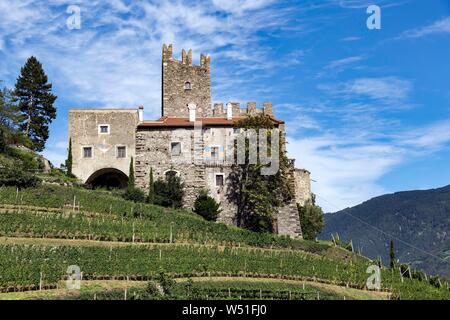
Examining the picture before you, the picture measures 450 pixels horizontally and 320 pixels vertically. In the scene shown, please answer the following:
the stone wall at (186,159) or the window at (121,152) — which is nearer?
the stone wall at (186,159)

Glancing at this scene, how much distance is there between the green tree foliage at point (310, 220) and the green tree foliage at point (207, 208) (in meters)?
7.00

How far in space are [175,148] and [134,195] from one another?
18.0 ft

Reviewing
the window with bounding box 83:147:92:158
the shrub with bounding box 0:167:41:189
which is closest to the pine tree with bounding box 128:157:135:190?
the window with bounding box 83:147:92:158

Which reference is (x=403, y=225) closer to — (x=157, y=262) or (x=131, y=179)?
(x=131, y=179)

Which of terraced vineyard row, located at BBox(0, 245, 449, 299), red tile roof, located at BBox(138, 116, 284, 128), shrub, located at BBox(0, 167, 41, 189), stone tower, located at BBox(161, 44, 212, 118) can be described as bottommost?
terraced vineyard row, located at BBox(0, 245, 449, 299)

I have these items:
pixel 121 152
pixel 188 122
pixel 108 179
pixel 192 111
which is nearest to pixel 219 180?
pixel 188 122

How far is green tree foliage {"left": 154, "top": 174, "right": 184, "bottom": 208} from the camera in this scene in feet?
162

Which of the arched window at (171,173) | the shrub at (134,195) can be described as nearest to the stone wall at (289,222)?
the arched window at (171,173)

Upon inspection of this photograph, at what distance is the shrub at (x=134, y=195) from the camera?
4859 cm

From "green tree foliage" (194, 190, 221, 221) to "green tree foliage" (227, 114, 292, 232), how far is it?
155 centimetres

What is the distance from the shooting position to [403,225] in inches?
6555

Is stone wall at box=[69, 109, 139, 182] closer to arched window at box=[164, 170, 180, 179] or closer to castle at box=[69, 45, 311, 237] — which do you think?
castle at box=[69, 45, 311, 237]

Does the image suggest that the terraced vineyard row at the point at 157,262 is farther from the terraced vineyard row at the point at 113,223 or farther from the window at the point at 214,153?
the window at the point at 214,153
